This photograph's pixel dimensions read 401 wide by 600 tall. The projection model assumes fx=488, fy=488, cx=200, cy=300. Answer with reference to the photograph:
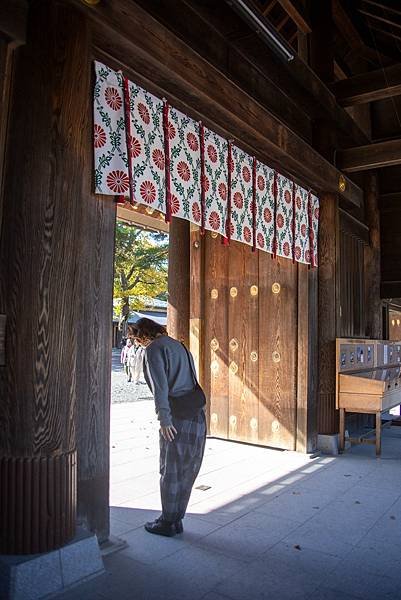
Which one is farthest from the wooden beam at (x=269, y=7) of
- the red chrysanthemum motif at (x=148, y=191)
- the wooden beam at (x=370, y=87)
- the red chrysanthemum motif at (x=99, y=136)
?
the red chrysanthemum motif at (x=99, y=136)

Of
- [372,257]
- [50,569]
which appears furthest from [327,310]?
[50,569]

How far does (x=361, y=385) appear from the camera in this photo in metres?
6.66

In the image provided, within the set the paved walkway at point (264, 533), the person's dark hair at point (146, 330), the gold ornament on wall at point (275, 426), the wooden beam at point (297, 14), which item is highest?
the wooden beam at point (297, 14)

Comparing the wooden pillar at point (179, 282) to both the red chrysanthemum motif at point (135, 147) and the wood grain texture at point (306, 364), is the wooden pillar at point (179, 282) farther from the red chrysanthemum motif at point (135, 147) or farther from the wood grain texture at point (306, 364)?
the red chrysanthemum motif at point (135, 147)

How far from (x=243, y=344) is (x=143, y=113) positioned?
4.00 metres

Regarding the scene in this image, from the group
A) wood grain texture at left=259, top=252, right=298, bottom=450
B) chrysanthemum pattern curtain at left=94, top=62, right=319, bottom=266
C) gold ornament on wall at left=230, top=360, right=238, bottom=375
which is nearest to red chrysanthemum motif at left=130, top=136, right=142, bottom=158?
chrysanthemum pattern curtain at left=94, top=62, right=319, bottom=266

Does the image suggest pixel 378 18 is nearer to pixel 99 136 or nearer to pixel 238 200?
pixel 238 200

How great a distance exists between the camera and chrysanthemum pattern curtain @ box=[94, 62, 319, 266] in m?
3.69

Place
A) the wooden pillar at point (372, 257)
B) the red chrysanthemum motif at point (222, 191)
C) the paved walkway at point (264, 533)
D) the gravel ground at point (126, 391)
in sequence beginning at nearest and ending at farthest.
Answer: the paved walkway at point (264, 533)
the red chrysanthemum motif at point (222, 191)
the wooden pillar at point (372, 257)
the gravel ground at point (126, 391)

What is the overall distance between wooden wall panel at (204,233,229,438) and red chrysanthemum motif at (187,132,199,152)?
2.91 m

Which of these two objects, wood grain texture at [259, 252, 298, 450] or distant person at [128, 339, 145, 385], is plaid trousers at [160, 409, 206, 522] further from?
distant person at [128, 339, 145, 385]

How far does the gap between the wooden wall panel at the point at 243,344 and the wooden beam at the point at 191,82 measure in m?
1.62

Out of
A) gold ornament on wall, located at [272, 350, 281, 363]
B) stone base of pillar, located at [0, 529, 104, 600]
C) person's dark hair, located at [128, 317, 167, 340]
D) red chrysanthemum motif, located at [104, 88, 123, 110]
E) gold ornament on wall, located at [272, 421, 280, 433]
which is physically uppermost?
red chrysanthemum motif, located at [104, 88, 123, 110]

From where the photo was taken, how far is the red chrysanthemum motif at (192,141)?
460 centimetres
